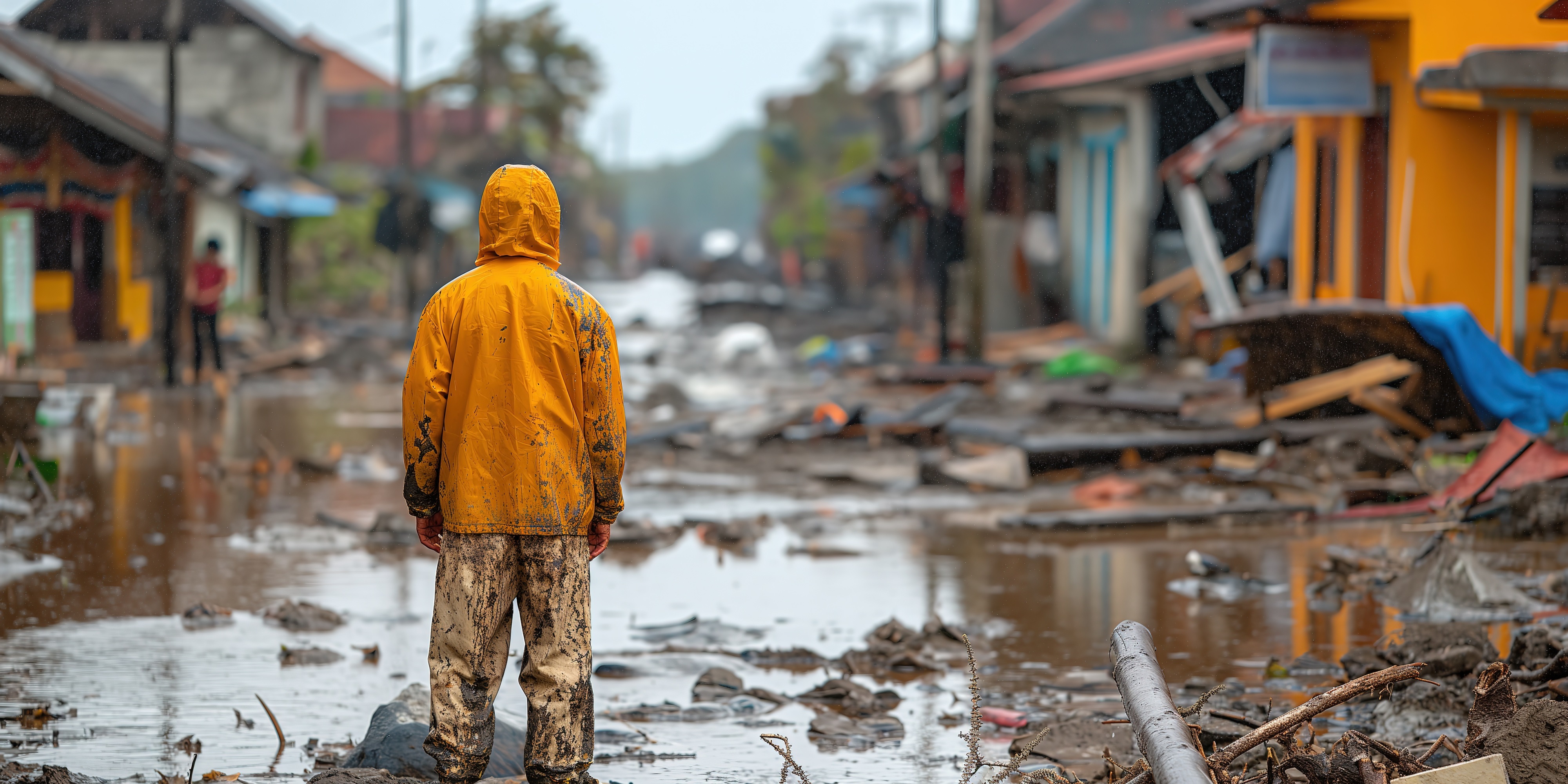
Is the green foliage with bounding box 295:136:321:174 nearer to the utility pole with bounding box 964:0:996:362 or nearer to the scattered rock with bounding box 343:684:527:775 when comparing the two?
the utility pole with bounding box 964:0:996:362

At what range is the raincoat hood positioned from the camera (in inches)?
177

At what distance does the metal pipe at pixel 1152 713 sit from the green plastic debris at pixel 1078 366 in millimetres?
15364

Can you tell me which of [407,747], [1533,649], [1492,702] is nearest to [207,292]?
[407,747]

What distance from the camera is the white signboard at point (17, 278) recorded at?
19.2m

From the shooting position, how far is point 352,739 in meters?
5.43

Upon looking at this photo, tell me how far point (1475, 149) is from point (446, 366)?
1172 centimetres

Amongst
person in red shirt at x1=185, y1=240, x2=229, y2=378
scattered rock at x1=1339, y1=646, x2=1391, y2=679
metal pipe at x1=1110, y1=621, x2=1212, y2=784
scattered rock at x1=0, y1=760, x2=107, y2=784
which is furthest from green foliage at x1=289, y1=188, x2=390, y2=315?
metal pipe at x1=1110, y1=621, x2=1212, y2=784

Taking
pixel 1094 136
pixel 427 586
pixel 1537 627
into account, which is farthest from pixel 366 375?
pixel 1537 627

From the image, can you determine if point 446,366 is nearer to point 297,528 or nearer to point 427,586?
point 427,586

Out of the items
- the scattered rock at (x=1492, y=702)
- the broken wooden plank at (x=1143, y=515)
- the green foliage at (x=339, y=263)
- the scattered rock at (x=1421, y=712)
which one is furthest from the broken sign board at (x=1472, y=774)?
the green foliage at (x=339, y=263)

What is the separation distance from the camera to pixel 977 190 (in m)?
21.1

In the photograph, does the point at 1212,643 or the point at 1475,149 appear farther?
the point at 1475,149

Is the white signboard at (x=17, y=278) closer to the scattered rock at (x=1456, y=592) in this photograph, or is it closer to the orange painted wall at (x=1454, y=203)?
the orange painted wall at (x=1454, y=203)

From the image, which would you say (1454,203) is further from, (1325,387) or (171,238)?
(171,238)
